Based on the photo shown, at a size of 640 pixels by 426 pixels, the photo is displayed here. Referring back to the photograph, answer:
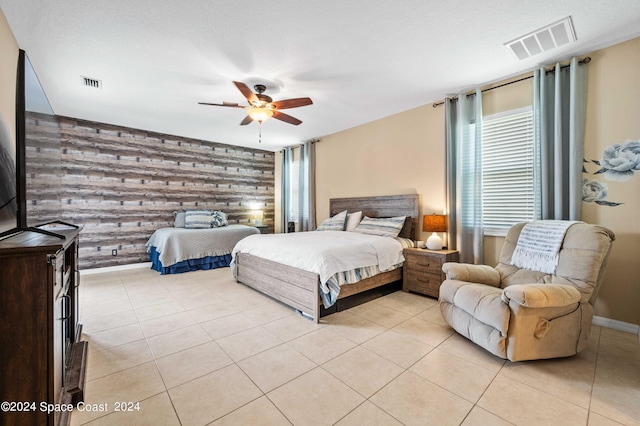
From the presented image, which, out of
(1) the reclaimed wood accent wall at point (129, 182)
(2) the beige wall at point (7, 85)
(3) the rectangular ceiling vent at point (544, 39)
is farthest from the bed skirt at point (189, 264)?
(3) the rectangular ceiling vent at point (544, 39)

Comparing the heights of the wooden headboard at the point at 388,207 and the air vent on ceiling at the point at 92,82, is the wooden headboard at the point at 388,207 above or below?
below

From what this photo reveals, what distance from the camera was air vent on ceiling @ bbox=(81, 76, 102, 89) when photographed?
3268 millimetres

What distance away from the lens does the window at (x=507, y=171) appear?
3.17 m

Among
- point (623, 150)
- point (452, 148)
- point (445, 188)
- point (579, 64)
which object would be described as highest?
point (579, 64)

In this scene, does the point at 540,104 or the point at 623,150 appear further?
the point at 540,104

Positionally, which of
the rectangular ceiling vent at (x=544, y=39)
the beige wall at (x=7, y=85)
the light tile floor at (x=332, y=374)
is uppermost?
the rectangular ceiling vent at (x=544, y=39)

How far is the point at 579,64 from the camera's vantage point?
2789 mm

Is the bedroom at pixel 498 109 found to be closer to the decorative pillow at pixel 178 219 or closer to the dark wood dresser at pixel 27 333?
the decorative pillow at pixel 178 219

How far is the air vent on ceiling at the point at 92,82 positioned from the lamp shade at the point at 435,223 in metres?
4.61

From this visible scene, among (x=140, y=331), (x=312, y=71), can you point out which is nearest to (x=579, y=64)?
(x=312, y=71)

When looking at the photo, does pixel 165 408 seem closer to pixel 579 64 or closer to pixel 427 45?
pixel 427 45

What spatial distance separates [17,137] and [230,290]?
107 inches

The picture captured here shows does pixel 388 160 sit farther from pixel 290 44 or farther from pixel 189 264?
pixel 189 264

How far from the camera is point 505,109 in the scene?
10.9 feet
